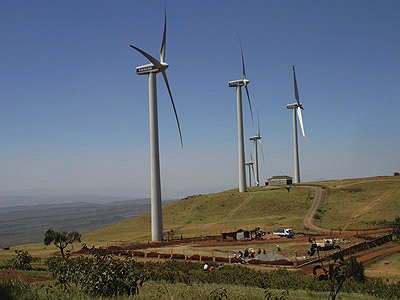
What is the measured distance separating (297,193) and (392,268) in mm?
79133

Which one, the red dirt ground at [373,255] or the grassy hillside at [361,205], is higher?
the grassy hillside at [361,205]

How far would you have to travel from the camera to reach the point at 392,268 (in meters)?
42.1

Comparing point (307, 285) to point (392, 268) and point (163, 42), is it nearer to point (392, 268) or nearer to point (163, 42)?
point (392, 268)

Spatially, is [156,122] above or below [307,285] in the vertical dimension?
above

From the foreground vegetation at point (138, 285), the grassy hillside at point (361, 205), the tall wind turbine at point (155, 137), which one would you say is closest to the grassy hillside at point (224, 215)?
the grassy hillside at point (361, 205)

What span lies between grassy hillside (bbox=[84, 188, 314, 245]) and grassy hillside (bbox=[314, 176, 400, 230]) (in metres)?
6.55

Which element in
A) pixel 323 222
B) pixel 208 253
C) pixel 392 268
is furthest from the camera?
pixel 323 222

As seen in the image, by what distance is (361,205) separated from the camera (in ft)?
331

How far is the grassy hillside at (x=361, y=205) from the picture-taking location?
282 ft

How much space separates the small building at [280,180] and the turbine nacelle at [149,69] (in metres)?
83.9

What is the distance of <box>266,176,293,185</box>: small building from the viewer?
146 metres

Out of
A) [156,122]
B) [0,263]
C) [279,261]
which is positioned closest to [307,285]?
[279,261]

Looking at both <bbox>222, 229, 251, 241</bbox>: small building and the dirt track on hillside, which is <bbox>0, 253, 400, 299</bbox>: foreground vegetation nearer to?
<bbox>222, 229, 251, 241</bbox>: small building

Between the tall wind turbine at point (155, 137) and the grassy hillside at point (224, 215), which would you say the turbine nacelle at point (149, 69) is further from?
the grassy hillside at point (224, 215)
